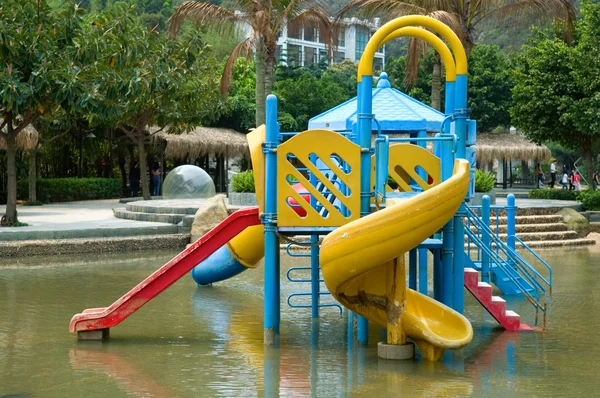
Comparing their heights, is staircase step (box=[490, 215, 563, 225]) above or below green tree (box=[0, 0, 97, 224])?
below

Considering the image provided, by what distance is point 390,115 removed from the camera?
57.5 feet

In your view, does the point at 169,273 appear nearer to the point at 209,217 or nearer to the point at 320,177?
the point at 320,177

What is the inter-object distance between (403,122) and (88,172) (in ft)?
76.7

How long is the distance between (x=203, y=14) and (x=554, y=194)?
1281 cm

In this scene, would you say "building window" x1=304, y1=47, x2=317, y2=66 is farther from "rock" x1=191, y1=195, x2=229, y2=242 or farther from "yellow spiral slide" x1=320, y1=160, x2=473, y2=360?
"yellow spiral slide" x1=320, y1=160, x2=473, y2=360

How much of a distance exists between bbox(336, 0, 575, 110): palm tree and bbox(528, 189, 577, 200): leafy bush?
5.92 m

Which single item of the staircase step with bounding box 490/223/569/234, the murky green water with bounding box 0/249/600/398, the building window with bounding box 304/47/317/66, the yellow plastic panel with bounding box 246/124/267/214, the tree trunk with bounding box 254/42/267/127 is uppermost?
the building window with bounding box 304/47/317/66

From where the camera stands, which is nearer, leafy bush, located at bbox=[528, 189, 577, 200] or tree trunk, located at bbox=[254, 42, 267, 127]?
tree trunk, located at bbox=[254, 42, 267, 127]

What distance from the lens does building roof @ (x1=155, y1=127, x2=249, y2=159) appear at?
36625 millimetres

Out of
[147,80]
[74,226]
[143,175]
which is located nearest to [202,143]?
[143,175]

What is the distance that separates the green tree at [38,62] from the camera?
19375 millimetres

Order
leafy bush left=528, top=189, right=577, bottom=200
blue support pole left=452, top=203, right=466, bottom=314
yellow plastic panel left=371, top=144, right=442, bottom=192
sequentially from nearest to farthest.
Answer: blue support pole left=452, top=203, right=466, bottom=314
yellow plastic panel left=371, top=144, right=442, bottom=192
leafy bush left=528, top=189, right=577, bottom=200

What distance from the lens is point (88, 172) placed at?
126ft

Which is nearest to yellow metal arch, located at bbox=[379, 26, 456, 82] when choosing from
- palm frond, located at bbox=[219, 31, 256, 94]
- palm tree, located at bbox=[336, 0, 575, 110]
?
palm tree, located at bbox=[336, 0, 575, 110]
